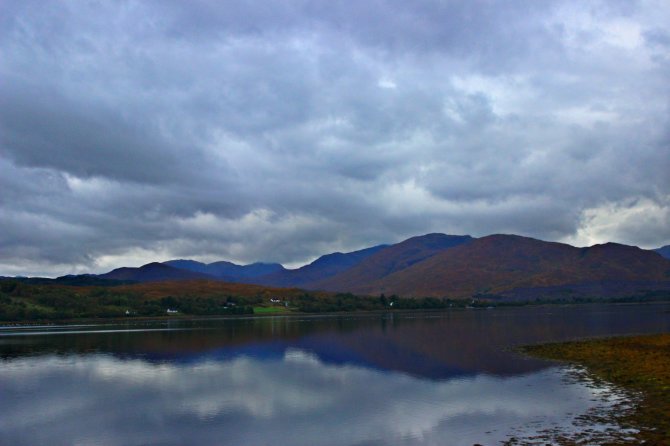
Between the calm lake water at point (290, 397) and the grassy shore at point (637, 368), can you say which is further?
the calm lake water at point (290, 397)

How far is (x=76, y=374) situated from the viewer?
2421 inches

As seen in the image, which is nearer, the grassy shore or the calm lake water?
the grassy shore

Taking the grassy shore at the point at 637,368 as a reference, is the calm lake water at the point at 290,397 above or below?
below

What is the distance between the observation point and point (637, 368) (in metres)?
51.1

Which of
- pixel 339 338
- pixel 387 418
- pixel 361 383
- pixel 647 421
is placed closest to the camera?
pixel 647 421

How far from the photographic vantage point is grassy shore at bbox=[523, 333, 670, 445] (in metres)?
30.7

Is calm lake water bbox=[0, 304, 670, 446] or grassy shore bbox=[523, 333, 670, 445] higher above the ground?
grassy shore bbox=[523, 333, 670, 445]

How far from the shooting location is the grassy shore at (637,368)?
1209 inches

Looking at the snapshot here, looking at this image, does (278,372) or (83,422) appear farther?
(278,372)

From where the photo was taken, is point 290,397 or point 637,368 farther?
point 637,368

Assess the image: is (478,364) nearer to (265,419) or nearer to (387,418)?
(387,418)

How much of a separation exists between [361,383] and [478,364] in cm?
1747

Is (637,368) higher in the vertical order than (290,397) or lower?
higher

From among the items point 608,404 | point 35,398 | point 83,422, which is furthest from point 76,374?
point 608,404
